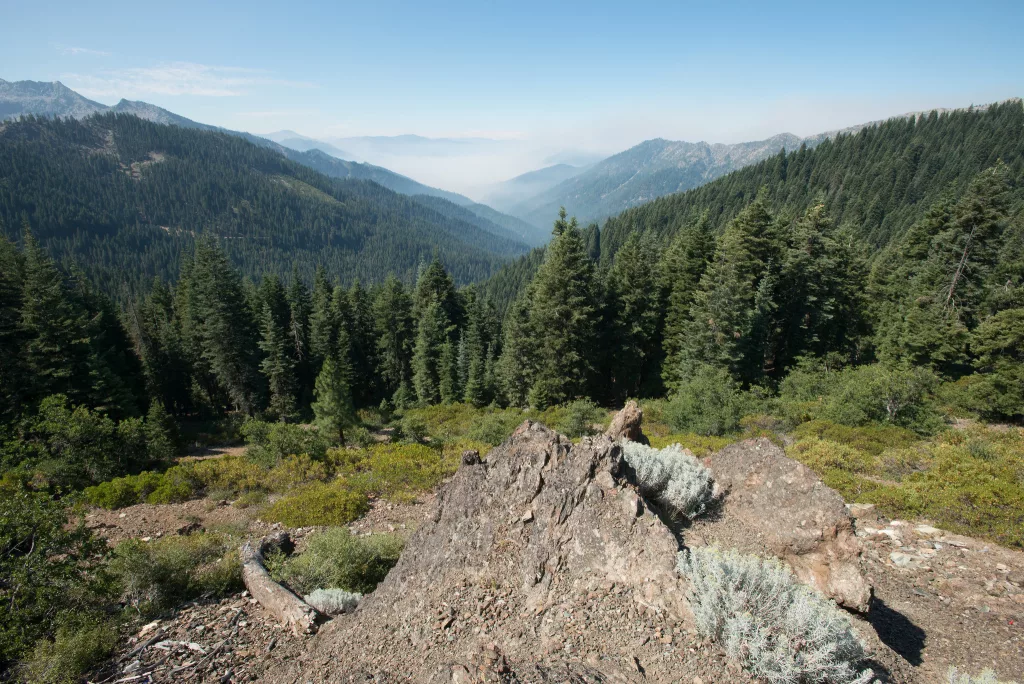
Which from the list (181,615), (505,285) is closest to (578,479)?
(181,615)

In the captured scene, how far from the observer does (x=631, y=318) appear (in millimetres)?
29734

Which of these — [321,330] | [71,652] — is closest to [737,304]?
[71,652]

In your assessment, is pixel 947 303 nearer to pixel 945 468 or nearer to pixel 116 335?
pixel 945 468

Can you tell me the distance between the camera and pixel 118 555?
7.75 meters

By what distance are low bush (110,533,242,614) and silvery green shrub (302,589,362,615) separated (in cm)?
214

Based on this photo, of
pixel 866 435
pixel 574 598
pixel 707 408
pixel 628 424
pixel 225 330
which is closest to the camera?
pixel 574 598

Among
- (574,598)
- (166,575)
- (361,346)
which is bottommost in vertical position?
(361,346)

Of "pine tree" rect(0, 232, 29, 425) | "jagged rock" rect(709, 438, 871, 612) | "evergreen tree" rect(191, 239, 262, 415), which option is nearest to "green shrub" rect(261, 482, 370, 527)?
"jagged rock" rect(709, 438, 871, 612)

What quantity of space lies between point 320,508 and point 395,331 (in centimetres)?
3036

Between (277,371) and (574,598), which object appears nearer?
(574,598)

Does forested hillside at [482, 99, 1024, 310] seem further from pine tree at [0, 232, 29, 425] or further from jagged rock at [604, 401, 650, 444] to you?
pine tree at [0, 232, 29, 425]

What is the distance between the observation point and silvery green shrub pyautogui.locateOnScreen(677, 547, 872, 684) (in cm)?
420

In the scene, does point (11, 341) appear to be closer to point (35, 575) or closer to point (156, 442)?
point (156, 442)

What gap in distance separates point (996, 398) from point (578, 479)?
67.4 ft
